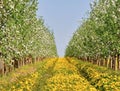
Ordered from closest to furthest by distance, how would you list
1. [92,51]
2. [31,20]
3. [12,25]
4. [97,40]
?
[12,25] < [31,20] < [97,40] < [92,51]

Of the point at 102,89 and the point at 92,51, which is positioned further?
the point at 92,51

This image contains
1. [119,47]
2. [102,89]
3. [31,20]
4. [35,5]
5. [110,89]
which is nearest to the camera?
[110,89]

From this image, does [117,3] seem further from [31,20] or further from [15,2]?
[15,2]

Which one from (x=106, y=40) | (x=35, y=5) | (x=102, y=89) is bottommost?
(x=102, y=89)

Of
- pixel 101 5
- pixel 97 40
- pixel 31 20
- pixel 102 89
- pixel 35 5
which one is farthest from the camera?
pixel 97 40

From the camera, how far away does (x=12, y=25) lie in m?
30.8

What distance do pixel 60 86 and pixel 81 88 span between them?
2.18 meters

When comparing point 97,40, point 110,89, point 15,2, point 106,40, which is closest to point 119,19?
point 106,40

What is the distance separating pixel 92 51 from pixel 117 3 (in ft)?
75.4

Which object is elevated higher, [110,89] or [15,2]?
[15,2]

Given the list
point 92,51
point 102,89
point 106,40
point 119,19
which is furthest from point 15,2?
point 92,51

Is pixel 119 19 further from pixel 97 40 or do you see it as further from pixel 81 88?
pixel 81 88

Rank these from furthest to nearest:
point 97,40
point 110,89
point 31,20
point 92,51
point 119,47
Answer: point 92,51 → point 97,40 → point 31,20 → point 119,47 → point 110,89

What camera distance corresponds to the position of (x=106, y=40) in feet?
185
